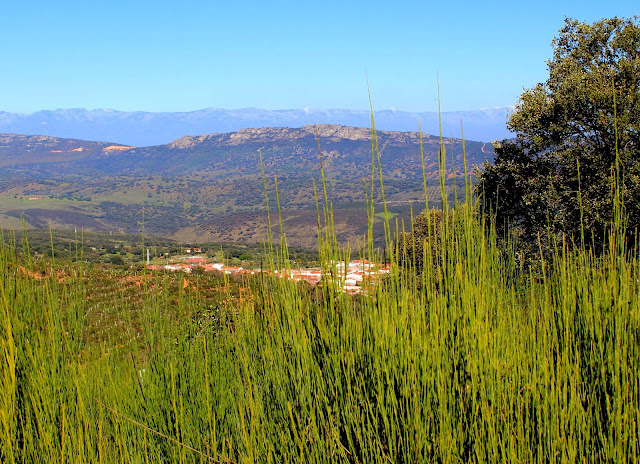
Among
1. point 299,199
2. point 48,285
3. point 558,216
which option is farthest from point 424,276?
point 299,199

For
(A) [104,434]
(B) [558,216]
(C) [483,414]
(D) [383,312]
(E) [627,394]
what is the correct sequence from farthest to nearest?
(B) [558,216] → (A) [104,434] → (D) [383,312] → (E) [627,394] → (C) [483,414]

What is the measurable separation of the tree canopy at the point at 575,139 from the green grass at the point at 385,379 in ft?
36.4

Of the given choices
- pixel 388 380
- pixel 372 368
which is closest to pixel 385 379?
pixel 372 368

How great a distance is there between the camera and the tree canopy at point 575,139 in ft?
42.9

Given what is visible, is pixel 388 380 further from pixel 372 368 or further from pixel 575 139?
pixel 575 139

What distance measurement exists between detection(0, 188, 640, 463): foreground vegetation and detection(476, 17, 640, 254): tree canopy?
1108cm

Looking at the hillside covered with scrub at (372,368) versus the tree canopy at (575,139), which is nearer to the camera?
the hillside covered with scrub at (372,368)

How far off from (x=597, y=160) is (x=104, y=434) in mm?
13865

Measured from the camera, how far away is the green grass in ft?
6.13

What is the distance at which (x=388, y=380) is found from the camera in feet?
6.21

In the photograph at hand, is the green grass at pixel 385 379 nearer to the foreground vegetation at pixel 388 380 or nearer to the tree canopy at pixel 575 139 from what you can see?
the foreground vegetation at pixel 388 380

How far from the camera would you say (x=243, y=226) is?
101375 millimetres

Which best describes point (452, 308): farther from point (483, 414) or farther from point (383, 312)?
point (483, 414)

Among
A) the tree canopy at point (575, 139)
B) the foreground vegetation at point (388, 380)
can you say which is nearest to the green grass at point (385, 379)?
the foreground vegetation at point (388, 380)
